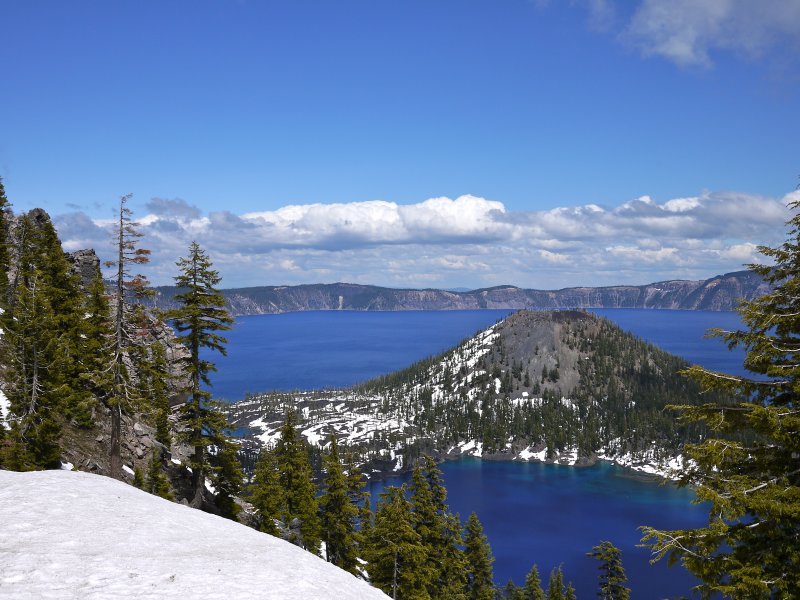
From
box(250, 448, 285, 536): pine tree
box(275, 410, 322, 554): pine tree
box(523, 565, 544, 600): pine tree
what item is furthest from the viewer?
box(523, 565, 544, 600): pine tree

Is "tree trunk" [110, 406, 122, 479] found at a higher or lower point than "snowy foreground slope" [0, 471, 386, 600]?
lower

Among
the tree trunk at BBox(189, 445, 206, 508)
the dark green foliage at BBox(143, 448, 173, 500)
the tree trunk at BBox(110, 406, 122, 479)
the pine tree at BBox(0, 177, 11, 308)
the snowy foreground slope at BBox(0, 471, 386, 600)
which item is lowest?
the dark green foliage at BBox(143, 448, 173, 500)

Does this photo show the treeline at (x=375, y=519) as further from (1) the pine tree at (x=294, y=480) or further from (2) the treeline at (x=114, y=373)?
(2) the treeline at (x=114, y=373)

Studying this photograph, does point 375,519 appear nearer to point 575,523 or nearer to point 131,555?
point 131,555

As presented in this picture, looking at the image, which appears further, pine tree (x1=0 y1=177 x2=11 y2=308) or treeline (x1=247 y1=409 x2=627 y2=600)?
pine tree (x1=0 y1=177 x2=11 y2=308)

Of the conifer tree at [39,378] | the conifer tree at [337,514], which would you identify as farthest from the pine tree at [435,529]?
the conifer tree at [39,378]

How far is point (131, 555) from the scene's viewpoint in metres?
10.5

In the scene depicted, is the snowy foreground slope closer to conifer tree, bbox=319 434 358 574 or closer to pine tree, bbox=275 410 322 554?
conifer tree, bbox=319 434 358 574

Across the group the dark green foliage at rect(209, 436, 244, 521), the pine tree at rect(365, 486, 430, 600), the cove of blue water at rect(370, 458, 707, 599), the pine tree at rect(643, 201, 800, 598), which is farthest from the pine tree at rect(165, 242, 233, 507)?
the cove of blue water at rect(370, 458, 707, 599)

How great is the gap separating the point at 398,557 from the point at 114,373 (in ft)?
77.1

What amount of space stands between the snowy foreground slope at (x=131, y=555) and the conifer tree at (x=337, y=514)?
2643 centimetres

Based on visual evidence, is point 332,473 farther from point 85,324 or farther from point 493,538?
point 493,538

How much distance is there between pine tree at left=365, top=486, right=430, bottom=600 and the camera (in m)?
34.7

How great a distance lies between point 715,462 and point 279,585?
11.1 meters
